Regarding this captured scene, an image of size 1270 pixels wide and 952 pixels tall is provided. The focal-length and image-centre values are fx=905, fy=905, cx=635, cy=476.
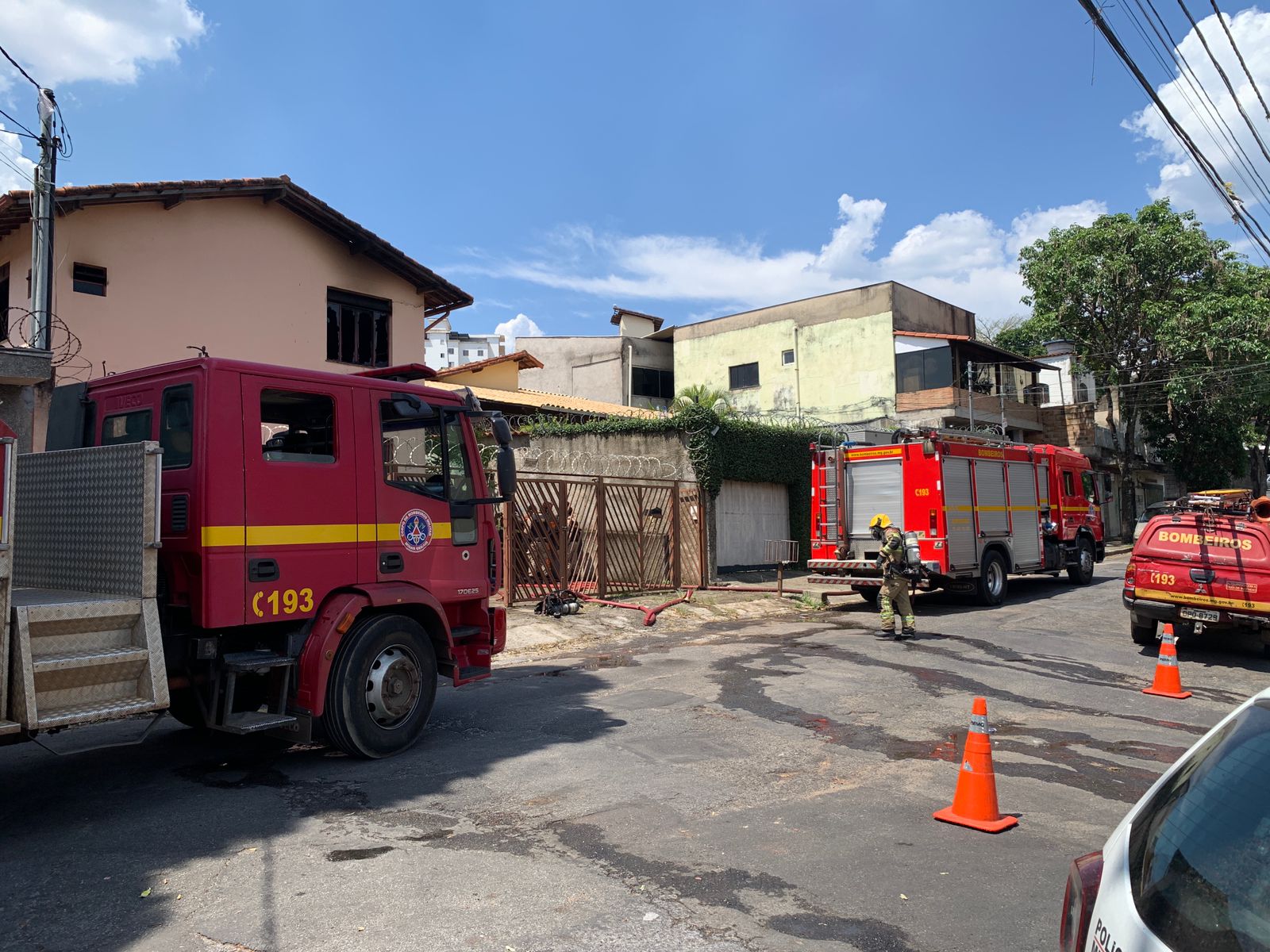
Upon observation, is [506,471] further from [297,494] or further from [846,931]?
[846,931]

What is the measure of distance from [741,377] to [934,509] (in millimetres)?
23636

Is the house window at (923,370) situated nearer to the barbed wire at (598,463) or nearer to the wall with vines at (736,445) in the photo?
the wall with vines at (736,445)

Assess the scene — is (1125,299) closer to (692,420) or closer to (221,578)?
(692,420)

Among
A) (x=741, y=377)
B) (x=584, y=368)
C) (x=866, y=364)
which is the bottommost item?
(x=866, y=364)

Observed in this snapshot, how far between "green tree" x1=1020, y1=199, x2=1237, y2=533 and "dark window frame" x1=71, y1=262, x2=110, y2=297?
97.5 ft

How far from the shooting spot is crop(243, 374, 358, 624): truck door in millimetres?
5871

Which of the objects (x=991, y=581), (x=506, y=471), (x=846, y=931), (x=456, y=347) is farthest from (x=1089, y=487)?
(x=456, y=347)

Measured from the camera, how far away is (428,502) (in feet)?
22.9

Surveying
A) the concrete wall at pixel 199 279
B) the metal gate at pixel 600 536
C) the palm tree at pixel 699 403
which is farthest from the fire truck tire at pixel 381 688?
the palm tree at pixel 699 403

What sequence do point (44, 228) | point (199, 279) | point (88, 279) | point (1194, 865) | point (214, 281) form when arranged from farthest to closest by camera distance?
1. point (214, 281)
2. point (199, 279)
3. point (88, 279)
4. point (44, 228)
5. point (1194, 865)

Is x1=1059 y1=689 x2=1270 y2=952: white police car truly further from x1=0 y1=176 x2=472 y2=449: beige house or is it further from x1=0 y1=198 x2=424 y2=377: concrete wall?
x1=0 y1=198 x2=424 y2=377: concrete wall

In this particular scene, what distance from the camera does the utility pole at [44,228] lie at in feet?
37.3

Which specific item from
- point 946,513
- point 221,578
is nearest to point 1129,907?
point 221,578

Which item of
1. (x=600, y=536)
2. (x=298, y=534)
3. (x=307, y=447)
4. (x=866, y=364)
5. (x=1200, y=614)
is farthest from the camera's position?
(x=866, y=364)
